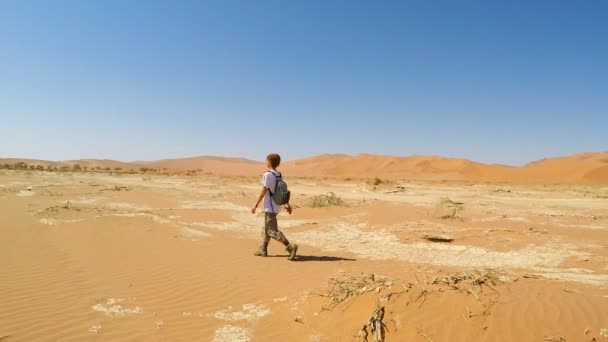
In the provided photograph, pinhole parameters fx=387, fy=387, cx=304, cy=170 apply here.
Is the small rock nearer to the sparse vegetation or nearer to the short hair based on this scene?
the short hair

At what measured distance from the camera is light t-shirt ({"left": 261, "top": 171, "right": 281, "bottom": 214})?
21.1 ft

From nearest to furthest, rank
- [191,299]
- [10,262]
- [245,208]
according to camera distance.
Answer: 1. [191,299]
2. [10,262]
3. [245,208]

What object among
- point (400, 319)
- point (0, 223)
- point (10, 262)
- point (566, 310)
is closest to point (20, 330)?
point (10, 262)

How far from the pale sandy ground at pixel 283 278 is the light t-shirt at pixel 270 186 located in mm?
954

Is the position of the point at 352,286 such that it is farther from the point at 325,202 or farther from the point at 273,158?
the point at 325,202

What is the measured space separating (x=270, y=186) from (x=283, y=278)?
A: 1544mm

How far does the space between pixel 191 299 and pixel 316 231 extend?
634 centimetres

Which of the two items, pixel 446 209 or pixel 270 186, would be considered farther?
pixel 446 209

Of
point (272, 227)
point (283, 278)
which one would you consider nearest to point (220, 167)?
point (272, 227)

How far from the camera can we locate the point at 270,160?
21.5 ft

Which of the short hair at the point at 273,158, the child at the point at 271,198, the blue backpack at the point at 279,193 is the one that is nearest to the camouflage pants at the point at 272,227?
the child at the point at 271,198

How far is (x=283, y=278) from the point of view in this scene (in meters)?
5.73

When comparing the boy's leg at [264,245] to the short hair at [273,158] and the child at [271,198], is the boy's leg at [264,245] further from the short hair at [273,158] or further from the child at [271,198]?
the short hair at [273,158]

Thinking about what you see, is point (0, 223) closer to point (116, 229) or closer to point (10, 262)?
point (116, 229)
